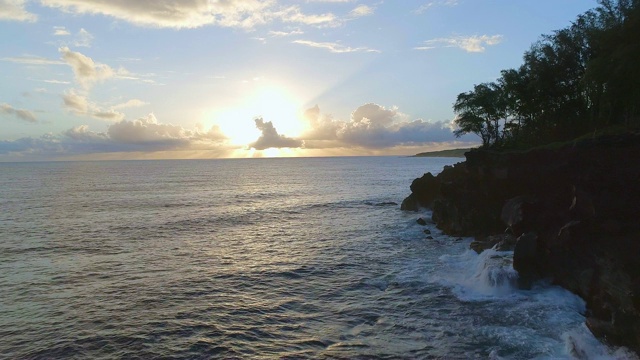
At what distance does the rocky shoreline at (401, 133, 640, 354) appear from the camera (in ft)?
63.4

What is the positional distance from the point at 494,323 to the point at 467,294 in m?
4.59

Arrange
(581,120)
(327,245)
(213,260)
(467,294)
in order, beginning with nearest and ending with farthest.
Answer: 1. (467,294)
2. (213,260)
3. (327,245)
4. (581,120)

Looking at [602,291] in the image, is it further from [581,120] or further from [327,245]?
[581,120]

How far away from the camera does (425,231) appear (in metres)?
44.4

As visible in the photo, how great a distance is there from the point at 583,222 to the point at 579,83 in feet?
124

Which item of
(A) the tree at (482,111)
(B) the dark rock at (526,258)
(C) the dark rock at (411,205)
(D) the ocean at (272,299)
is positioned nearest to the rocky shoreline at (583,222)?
(B) the dark rock at (526,258)

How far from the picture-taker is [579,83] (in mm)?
53500

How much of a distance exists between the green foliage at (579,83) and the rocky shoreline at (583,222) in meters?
9.85

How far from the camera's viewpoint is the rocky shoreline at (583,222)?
1931 cm

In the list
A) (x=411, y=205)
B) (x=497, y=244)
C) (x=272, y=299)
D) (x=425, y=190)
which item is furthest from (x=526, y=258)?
(x=425, y=190)

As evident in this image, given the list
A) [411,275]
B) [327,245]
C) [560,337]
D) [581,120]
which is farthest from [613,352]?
[581,120]

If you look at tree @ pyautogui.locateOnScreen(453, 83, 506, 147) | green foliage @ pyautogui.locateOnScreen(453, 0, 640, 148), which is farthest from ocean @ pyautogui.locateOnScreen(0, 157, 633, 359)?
tree @ pyautogui.locateOnScreen(453, 83, 506, 147)

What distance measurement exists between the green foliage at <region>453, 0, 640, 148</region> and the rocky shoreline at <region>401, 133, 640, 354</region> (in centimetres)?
985

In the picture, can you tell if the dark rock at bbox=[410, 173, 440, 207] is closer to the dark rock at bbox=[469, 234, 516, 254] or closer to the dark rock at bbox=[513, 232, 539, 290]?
the dark rock at bbox=[469, 234, 516, 254]
